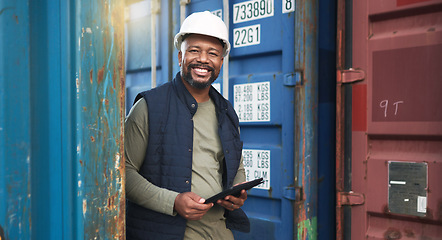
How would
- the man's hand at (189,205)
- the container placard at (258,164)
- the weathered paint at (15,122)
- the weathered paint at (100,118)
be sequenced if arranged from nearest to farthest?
the weathered paint at (15,122) → the weathered paint at (100,118) → the man's hand at (189,205) → the container placard at (258,164)

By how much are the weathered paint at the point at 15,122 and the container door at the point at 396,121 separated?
6.51 ft

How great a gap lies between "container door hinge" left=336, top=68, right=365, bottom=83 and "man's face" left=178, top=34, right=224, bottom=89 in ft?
3.45

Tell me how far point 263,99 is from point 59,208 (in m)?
1.85

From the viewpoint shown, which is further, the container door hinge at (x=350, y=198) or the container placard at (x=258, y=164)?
the container placard at (x=258, y=164)

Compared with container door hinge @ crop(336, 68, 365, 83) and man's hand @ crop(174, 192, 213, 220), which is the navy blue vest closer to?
man's hand @ crop(174, 192, 213, 220)

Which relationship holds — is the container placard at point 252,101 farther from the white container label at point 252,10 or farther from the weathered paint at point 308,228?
the weathered paint at point 308,228

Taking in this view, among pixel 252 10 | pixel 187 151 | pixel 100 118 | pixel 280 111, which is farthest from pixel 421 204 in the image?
pixel 100 118

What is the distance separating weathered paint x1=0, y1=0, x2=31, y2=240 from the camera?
3.01ft

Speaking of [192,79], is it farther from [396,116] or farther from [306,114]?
[396,116]

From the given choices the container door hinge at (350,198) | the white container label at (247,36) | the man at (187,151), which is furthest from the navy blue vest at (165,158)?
the container door hinge at (350,198)

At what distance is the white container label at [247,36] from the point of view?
271 centimetres

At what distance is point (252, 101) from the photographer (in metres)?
2.72

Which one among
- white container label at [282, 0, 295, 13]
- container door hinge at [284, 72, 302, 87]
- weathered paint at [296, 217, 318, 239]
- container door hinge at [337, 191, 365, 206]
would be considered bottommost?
weathered paint at [296, 217, 318, 239]


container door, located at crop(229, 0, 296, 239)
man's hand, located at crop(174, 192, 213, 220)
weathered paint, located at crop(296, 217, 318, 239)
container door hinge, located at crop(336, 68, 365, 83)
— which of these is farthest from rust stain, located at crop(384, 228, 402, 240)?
man's hand, located at crop(174, 192, 213, 220)
